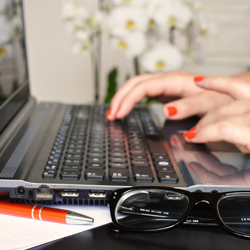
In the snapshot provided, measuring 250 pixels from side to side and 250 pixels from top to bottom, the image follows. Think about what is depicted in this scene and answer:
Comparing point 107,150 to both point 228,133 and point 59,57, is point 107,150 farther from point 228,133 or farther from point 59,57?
point 59,57

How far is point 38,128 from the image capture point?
0.51 m

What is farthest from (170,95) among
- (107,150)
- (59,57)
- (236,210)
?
(59,57)

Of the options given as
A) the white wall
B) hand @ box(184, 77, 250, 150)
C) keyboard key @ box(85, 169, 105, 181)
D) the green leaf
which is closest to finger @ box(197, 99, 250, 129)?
hand @ box(184, 77, 250, 150)

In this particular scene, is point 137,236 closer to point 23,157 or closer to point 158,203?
point 158,203

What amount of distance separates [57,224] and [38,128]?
0.23 metres

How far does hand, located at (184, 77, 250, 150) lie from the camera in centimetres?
43

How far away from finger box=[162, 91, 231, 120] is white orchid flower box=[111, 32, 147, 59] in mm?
257

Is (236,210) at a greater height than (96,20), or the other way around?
(96,20)

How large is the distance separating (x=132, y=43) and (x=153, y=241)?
0.62 metres

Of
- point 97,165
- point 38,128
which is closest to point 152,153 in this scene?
point 97,165

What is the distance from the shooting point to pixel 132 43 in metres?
0.82

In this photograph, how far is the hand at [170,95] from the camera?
592 mm

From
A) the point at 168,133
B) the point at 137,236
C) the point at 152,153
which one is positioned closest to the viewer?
the point at 137,236

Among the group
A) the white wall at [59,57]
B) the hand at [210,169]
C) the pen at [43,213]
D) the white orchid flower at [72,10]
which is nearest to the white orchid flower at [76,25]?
the white orchid flower at [72,10]
